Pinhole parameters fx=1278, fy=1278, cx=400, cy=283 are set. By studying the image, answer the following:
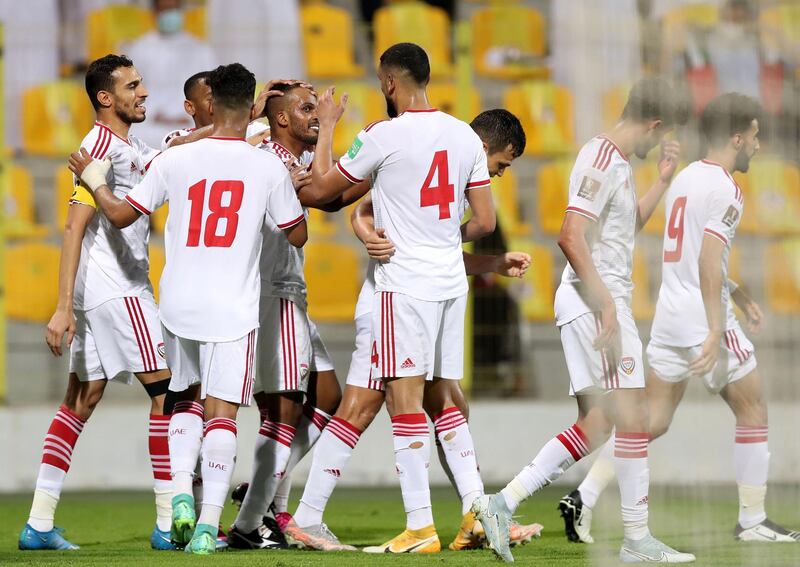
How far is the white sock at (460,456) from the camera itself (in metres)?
5.43

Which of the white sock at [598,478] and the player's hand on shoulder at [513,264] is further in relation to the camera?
the white sock at [598,478]

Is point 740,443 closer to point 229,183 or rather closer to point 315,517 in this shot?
point 315,517

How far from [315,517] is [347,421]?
0.44 meters

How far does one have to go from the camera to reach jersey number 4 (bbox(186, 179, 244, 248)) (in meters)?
5.03

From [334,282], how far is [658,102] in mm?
5663

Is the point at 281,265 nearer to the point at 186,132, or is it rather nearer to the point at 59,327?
the point at 186,132

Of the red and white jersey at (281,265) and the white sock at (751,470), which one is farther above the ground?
the red and white jersey at (281,265)

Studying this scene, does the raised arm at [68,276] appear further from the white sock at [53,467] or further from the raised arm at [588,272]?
the raised arm at [588,272]

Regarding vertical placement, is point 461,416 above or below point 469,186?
below

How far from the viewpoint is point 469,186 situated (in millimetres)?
5336

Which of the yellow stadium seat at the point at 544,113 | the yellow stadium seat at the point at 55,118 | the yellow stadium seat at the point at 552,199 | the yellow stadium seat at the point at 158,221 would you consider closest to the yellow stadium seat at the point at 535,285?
the yellow stadium seat at the point at 552,199

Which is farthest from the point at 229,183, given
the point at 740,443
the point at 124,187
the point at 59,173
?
the point at 59,173

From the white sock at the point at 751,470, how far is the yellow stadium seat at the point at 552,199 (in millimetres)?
5430

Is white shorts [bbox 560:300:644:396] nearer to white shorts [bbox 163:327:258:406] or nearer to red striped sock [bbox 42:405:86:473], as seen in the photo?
white shorts [bbox 163:327:258:406]
